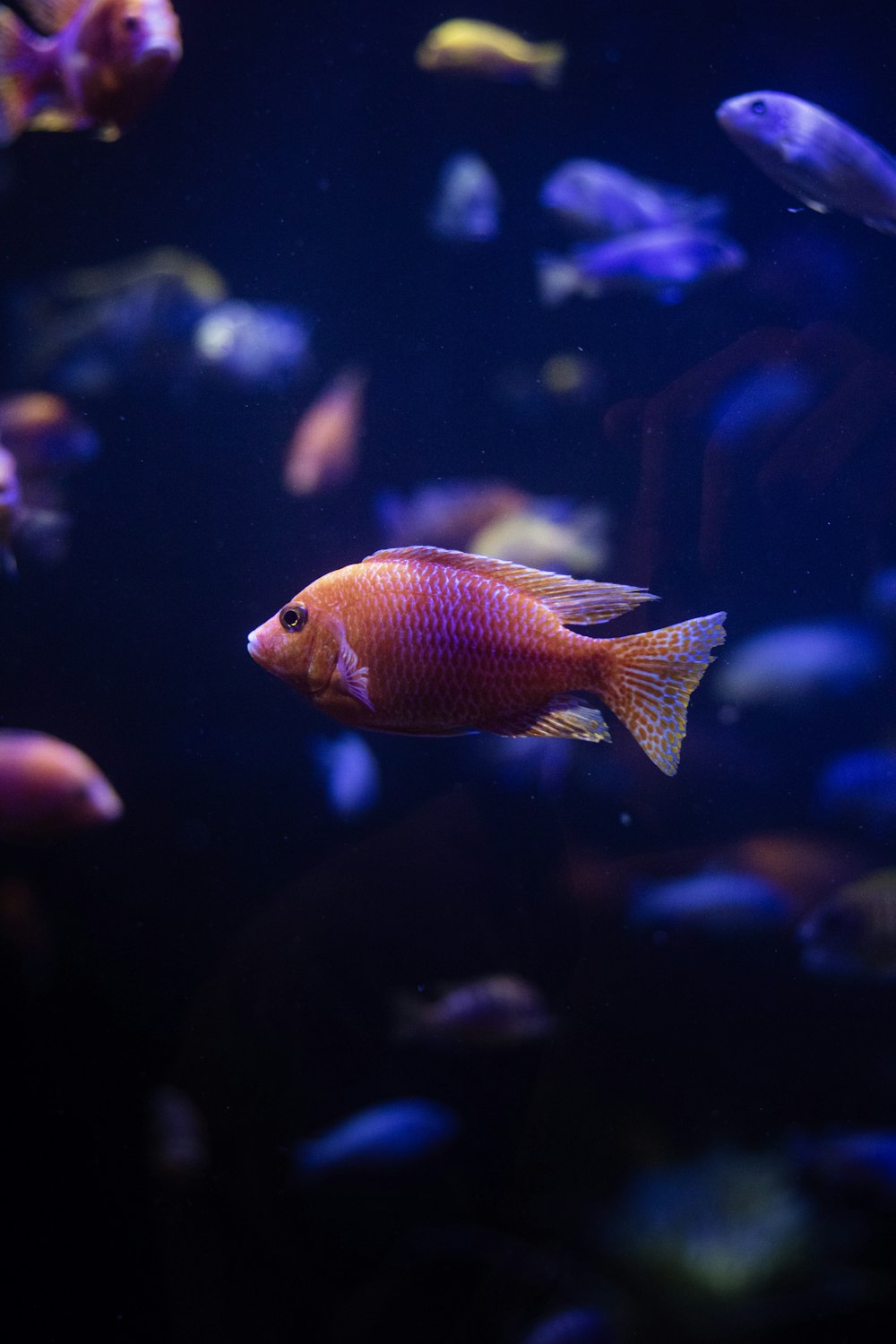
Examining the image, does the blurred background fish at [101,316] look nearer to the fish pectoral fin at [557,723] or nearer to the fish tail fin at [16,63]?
the fish tail fin at [16,63]

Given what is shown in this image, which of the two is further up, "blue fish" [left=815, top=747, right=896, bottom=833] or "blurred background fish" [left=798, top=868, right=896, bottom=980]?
"blue fish" [left=815, top=747, right=896, bottom=833]

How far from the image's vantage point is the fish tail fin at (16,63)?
1804mm

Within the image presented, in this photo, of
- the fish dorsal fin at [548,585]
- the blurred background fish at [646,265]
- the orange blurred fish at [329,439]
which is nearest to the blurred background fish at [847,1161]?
the fish dorsal fin at [548,585]

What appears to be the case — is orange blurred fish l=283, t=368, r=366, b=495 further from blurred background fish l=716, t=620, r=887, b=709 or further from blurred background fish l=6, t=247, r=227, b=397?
blurred background fish l=716, t=620, r=887, b=709

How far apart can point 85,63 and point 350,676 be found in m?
1.79

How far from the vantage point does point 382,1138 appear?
234 cm

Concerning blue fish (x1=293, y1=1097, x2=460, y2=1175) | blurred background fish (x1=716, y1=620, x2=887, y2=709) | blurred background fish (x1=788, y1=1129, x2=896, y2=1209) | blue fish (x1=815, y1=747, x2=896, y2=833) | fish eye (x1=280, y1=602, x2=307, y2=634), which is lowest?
blurred background fish (x1=788, y1=1129, x2=896, y2=1209)

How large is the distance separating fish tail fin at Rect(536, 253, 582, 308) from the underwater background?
5 centimetres

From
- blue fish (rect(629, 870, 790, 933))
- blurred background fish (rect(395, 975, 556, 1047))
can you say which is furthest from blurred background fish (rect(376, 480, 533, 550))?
blurred background fish (rect(395, 975, 556, 1047))

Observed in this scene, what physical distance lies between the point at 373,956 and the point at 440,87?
2.97 meters

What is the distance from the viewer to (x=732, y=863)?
2471 mm

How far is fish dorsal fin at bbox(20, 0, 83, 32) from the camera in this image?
1.79 metres

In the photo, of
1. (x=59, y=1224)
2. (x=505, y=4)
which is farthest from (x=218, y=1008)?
(x=505, y=4)

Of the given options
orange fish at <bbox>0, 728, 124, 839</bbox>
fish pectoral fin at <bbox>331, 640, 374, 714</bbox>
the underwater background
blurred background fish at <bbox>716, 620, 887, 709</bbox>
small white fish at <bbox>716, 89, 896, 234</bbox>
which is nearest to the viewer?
fish pectoral fin at <bbox>331, 640, 374, 714</bbox>
